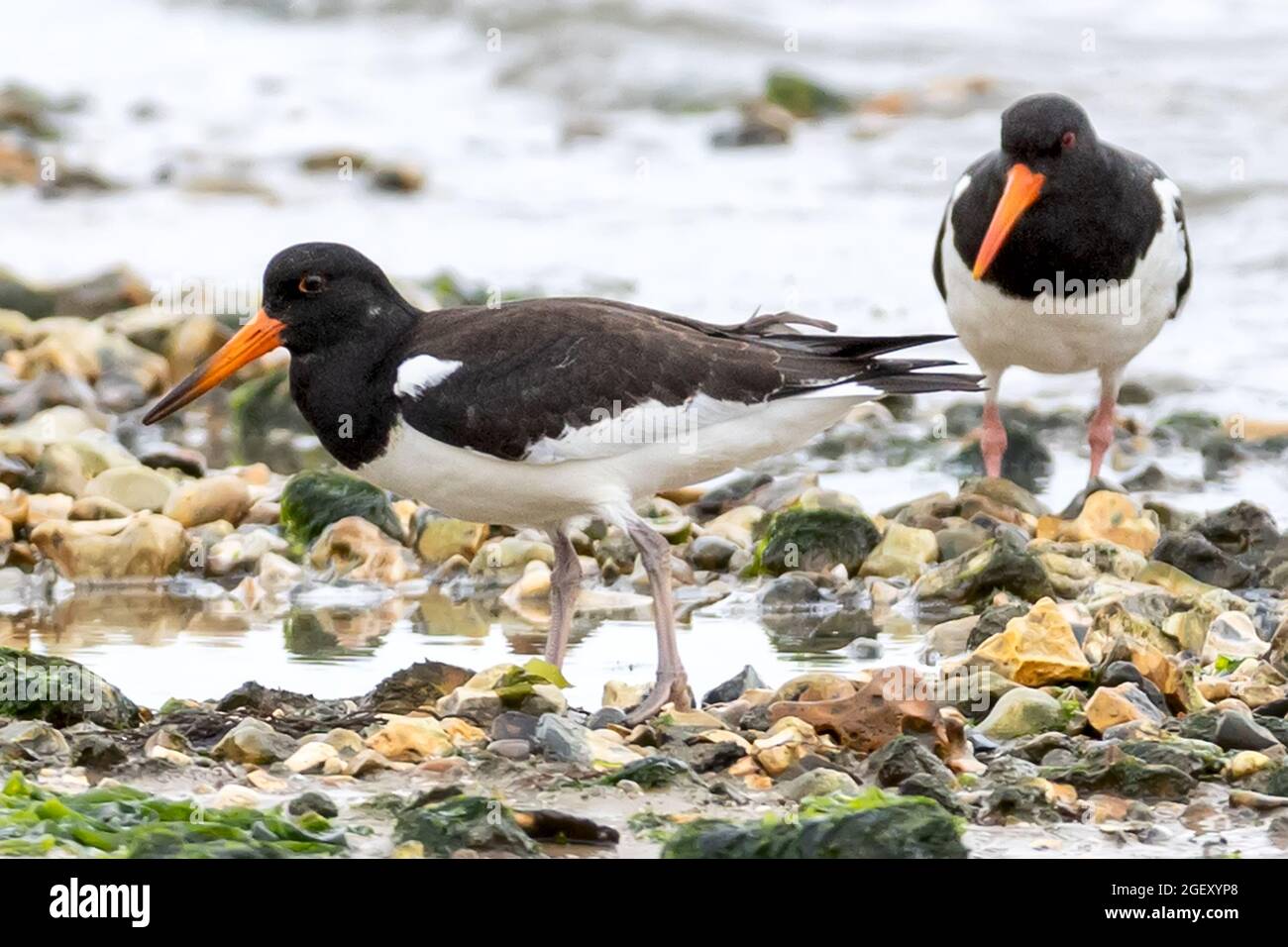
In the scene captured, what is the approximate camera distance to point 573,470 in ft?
16.8

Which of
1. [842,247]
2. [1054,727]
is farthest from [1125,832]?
[842,247]

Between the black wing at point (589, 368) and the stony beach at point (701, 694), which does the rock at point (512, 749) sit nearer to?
the stony beach at point (701, 694)

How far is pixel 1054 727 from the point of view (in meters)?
4.75

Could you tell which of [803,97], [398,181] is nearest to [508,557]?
[398,181]

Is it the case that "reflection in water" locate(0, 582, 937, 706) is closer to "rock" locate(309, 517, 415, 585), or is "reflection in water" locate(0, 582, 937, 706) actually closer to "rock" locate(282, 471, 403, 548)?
"rock" locate(309, 517, 415, 585)

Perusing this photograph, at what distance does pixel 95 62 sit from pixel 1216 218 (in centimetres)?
1188

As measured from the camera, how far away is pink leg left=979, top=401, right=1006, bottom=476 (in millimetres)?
8031

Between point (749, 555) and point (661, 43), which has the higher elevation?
point (661, 43)

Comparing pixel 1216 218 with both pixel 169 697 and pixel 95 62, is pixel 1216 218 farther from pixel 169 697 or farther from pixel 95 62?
pixel 95 62

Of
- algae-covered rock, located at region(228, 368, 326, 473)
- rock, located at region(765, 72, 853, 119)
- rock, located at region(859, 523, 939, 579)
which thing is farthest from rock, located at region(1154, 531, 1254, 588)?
rock, located at region(765, 72, 853, 119)

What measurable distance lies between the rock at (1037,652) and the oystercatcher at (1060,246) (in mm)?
2119

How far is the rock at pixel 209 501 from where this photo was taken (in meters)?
7.14

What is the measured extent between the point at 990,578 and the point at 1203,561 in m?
0.77

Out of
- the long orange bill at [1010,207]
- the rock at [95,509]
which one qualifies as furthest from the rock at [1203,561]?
the rock at [95,509]
